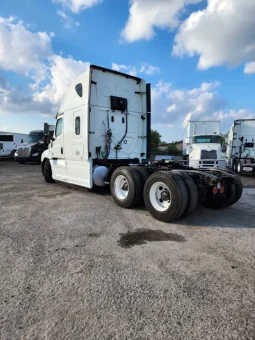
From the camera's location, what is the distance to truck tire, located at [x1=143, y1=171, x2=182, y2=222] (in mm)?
4367

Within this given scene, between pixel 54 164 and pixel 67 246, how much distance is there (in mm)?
5653

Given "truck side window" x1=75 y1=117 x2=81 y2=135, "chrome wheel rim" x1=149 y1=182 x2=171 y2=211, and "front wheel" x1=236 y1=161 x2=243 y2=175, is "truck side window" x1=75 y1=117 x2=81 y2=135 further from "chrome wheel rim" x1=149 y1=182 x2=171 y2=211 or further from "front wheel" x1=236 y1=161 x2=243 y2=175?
"front wheel" x1=236 y1=161 x2=243 y2=175

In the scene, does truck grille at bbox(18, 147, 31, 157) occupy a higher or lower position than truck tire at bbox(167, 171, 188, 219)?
higher

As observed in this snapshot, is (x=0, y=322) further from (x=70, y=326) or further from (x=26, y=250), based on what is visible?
(x=26, y=250)

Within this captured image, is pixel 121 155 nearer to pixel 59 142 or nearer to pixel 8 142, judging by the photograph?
pixel 59 142

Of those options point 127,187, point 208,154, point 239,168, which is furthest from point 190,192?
point 239,168

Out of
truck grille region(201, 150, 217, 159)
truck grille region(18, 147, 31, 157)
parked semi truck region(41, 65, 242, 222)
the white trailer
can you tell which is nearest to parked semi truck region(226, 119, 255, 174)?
truck grille region(201, 150, 217, 159)

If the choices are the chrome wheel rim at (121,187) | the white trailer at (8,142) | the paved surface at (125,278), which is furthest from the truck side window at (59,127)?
the white trailer at (8,142)

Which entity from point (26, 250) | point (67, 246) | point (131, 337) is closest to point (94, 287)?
point (131, 337)

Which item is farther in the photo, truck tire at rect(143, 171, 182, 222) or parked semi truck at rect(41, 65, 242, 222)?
parked semi truck at rect(41, 65, 242, 222)

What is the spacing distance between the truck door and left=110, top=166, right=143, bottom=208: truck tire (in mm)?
2937

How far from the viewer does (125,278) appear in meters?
2.64

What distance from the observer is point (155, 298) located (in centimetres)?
229

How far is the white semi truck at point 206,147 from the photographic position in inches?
543
